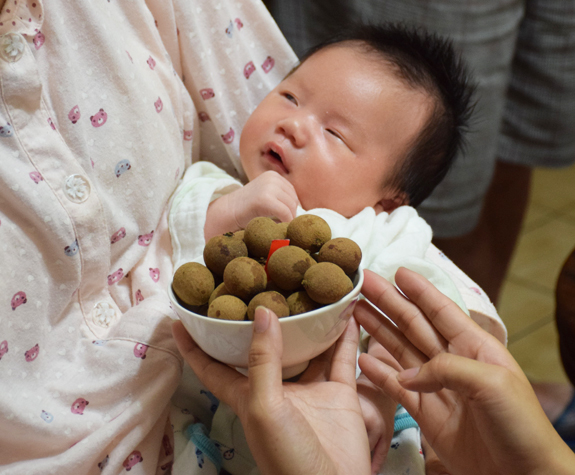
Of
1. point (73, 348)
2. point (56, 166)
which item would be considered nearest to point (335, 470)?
point (73, 348)

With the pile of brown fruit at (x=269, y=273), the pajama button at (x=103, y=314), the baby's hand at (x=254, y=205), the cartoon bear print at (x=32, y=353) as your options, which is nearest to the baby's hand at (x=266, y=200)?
the baby's hand at (x=254, y=205)

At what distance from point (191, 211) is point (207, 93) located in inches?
10.5

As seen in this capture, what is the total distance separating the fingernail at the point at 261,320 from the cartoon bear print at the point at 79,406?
0.32 m

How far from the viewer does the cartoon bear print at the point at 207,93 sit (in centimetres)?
98

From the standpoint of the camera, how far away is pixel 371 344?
2.80 feet

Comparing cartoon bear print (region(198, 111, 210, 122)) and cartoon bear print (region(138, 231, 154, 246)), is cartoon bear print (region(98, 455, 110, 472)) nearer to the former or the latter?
cartoon bear print (region(138, 231, 154, 246))

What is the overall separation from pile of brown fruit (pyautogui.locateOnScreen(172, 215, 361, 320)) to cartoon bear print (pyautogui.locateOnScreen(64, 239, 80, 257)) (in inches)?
7.2

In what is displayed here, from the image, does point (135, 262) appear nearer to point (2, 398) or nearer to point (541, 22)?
point (2, 398)

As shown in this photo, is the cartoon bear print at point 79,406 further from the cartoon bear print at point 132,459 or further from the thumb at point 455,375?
the thumb at point 455,375

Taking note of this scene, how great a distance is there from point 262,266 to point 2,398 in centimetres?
34

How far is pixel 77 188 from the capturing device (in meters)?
0.70

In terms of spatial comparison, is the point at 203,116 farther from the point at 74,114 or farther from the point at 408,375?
the point at 408,375

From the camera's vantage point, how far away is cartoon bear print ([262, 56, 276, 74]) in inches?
43.3

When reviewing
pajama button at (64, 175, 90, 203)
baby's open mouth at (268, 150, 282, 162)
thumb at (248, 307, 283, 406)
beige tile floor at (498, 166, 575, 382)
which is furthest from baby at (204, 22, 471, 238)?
beige tile floor at (498, 166, 575, 382)
